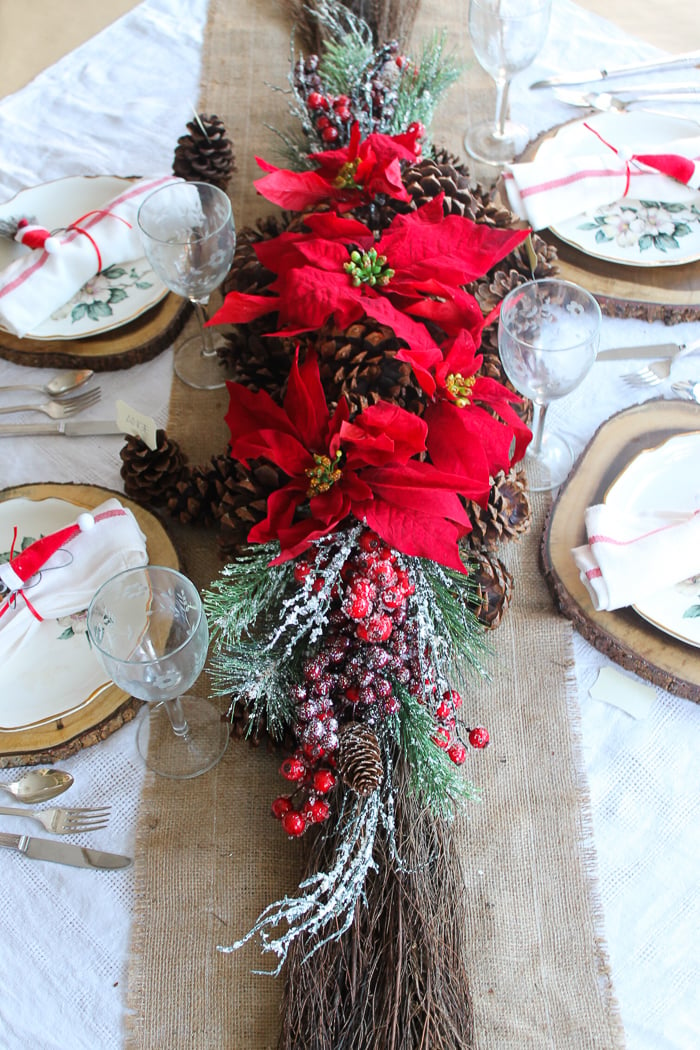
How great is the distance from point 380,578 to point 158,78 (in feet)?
3.44

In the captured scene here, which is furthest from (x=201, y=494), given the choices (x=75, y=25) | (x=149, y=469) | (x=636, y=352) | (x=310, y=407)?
(x=75, y=25)

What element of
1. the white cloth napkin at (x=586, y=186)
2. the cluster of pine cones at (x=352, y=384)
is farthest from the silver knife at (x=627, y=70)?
the cluster of pine cones at (x=352, y=384)

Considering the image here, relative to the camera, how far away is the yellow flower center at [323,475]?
0.70 metres

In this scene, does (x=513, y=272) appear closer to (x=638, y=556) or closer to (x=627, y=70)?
(x=638, y=556)

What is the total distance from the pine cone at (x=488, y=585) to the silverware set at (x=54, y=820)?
35 centimetres

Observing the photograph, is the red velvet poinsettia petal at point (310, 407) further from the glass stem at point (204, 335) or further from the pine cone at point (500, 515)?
the glass stem at point (204, 335)

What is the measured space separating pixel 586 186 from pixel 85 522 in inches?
28.3

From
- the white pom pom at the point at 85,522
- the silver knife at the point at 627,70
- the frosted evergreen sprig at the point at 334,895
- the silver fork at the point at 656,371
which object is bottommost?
the frosted evergreen sprig at the point at 334,895

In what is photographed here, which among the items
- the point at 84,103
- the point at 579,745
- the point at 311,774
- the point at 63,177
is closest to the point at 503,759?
the point at 579,745

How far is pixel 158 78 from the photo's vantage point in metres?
1.34

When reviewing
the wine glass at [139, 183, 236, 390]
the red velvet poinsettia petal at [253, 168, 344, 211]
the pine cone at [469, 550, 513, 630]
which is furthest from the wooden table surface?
the pine cone at [469, 550, 513, 630]

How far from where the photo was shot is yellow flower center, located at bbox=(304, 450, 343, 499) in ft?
2.29

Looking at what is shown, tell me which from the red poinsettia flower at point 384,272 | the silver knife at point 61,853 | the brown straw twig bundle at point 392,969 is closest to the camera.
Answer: the brown straw twig bundle at point 392,969

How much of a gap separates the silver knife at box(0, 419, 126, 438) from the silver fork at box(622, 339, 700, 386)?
1.84 ft
